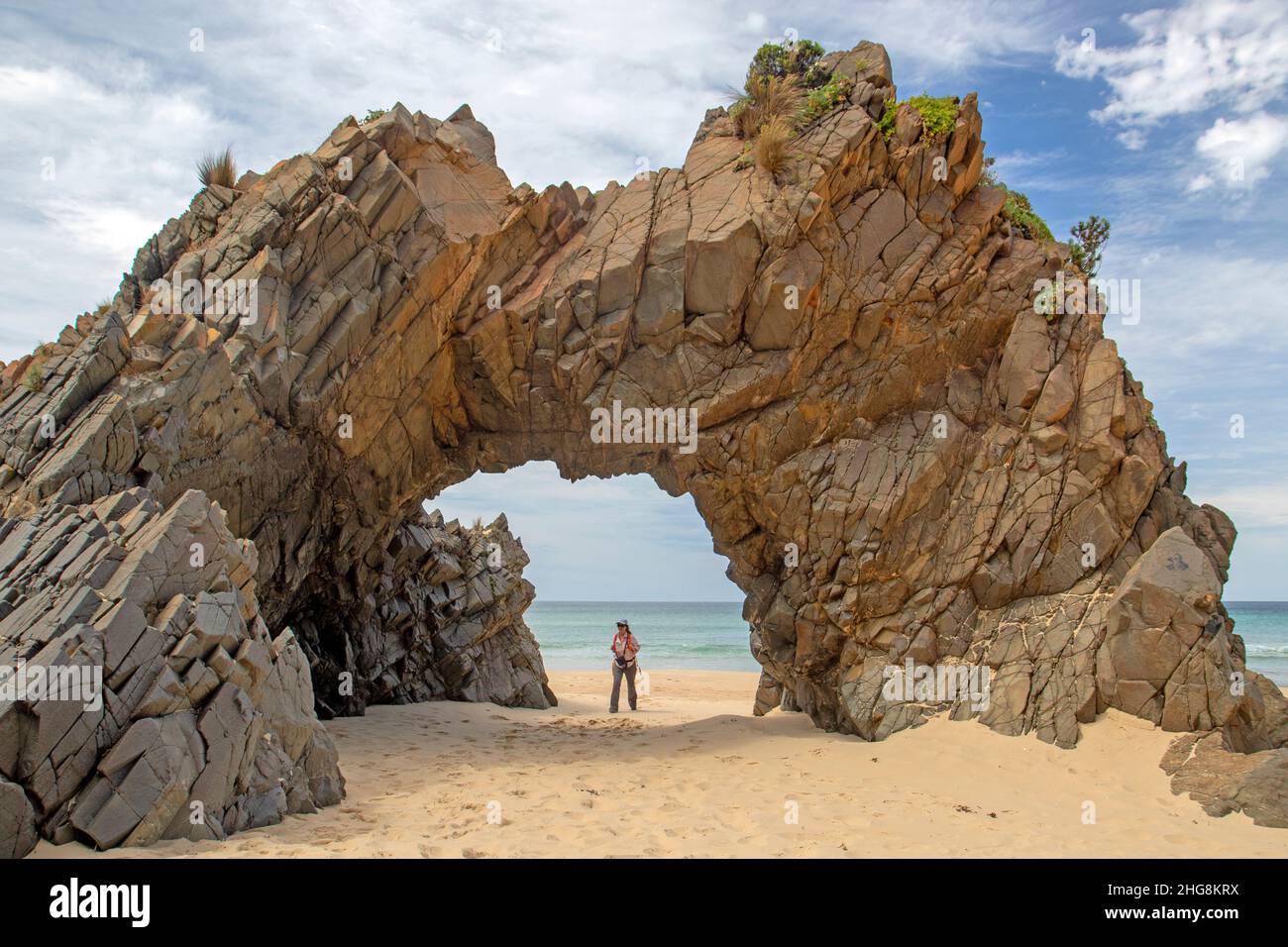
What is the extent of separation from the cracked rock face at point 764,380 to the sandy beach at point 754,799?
0.82 meters

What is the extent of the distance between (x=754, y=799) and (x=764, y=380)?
6377 millimetres

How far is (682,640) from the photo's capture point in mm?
68938

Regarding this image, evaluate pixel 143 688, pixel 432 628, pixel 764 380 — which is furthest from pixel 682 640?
pixel 143 688

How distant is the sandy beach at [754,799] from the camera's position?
8023mm

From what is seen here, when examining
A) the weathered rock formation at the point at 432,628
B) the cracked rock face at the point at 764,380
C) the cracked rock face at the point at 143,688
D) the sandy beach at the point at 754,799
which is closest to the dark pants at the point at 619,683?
the weathered rock formation at the point at 432,628

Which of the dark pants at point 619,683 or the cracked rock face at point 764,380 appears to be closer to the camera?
the cracked rock face at point 764,380

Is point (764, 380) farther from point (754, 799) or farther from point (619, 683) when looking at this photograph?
point (619, 683)

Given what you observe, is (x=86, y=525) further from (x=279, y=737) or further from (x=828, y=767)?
(x=828, y=767)

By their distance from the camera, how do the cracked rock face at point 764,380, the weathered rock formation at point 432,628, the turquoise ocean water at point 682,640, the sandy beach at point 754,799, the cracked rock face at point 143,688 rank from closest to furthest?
the cracked rock face at point 143,688
the sandy beach at point 754,799
the cracked rock face at point 764,380
the weathered rock formation at point 432,628
the turquoise ocean water at point 682,640

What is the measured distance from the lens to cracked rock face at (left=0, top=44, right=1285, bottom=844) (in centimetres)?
1220

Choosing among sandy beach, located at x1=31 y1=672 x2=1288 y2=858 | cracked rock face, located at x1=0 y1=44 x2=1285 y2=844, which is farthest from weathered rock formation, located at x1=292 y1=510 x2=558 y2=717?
sandy beach, located at x1=31 y1=672 x2=1288 y2=858

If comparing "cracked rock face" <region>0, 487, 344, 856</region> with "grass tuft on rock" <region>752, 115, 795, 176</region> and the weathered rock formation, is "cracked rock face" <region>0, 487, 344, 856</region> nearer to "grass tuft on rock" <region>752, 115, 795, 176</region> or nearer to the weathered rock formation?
the weathered rock formation

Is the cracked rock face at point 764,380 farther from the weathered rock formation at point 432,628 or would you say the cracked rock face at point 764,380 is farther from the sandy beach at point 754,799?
the weathered rock formation at point 432,628

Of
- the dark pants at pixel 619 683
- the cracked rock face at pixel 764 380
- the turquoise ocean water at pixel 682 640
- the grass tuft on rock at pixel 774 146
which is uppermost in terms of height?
the grass tuft on rock at pixel 774 146
